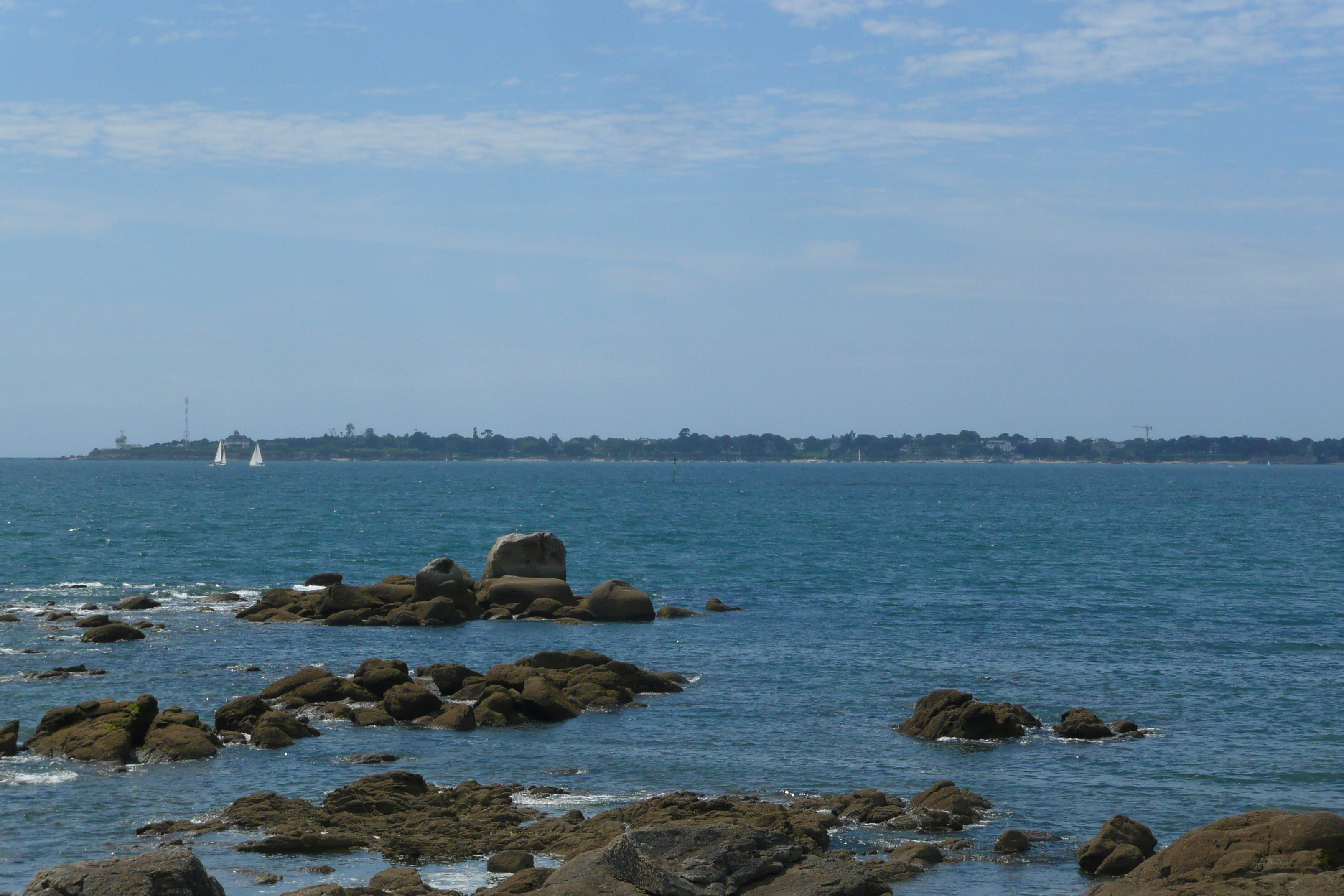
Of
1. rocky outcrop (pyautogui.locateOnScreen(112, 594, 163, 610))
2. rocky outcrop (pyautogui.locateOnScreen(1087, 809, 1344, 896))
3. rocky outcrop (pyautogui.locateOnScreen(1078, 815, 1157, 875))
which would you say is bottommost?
rocky outcrop (pyautogui.locateOnScreen(112, 594, 163, 610))

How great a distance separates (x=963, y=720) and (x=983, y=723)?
18.4 inches

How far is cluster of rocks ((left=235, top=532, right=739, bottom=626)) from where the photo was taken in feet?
147

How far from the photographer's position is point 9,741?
2477 centimetres

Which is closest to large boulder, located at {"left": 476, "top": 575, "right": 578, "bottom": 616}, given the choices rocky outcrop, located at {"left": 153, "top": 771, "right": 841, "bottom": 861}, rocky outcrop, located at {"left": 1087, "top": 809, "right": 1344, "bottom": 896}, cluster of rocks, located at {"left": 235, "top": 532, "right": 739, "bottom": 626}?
cluster of rocks, located at {"left": 235, "top": 532, "right": 739, "bottom": 626}

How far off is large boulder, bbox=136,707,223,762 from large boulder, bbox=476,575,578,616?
71.6 ft

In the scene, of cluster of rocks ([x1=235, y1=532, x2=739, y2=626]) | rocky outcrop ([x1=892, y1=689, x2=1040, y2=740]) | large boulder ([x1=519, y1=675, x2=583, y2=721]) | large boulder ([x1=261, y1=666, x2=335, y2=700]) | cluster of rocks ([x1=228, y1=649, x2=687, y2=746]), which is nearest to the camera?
rocky outcrop ([x1=892, y1=689, x2=1040, y2=740])

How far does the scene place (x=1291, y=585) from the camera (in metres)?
58.8

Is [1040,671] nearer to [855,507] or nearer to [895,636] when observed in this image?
[895,636]

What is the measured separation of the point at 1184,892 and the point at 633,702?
16900mm

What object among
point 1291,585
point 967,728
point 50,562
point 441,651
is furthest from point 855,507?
point 967,728

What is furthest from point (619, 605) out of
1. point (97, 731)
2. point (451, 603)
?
point (97, 731)

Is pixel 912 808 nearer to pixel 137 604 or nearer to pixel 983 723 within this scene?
pixel 983 723

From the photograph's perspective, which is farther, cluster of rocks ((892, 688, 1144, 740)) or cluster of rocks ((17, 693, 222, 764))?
cluster of rocks ((892, 688, 1144, 740))

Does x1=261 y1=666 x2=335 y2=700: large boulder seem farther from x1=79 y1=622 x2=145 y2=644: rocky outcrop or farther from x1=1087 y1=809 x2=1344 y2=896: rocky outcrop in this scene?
x1=1087 y1=809 x2=1344 y2=896: rocky outcrop
